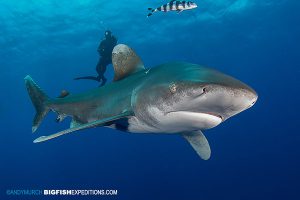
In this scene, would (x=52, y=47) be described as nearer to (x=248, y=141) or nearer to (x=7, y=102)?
(x=7, y=102)

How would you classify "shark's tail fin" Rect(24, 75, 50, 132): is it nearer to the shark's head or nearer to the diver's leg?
the shark's head

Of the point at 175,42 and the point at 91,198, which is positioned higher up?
the point at 175,42

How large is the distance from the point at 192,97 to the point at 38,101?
4592 mm

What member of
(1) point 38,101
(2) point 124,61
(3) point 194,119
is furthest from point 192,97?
(1) point 38,101

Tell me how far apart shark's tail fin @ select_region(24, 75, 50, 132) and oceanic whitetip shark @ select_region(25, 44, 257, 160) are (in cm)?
2

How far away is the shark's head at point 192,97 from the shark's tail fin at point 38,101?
3323mm

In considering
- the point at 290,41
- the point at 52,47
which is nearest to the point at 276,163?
the point at 290,41

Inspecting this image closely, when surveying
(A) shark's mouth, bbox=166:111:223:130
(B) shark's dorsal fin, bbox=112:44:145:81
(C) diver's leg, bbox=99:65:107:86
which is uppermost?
(C) diver's leg, bbox=99:65:107:86

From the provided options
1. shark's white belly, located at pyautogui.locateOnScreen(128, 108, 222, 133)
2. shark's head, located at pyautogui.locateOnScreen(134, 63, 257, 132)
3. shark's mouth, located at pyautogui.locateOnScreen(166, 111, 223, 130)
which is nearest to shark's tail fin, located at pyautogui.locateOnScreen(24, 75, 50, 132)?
shark's white belly, located at pyautogui.locateOnScreen(128, 108, 222, 133)

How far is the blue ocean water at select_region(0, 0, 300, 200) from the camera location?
28094mm

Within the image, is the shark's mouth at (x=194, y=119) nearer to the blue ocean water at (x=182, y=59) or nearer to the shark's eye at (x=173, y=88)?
the shark's eye at (x=173, y=88)

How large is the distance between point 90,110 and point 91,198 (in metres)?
38.2

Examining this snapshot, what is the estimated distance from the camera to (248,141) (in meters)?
70.6

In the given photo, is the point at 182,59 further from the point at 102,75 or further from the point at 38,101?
the point at 38,101
